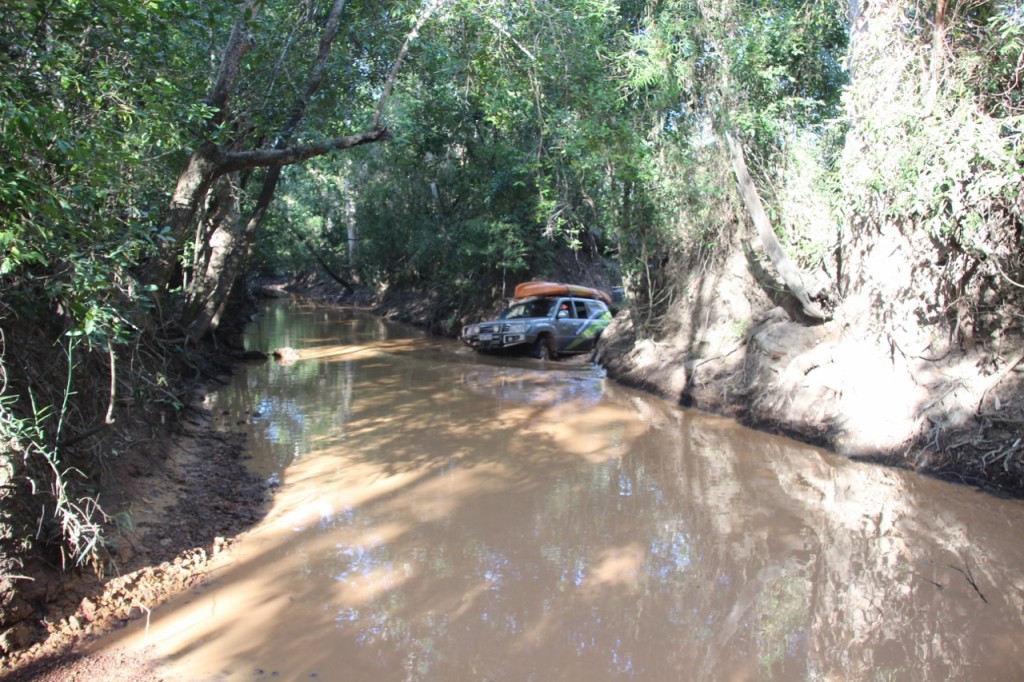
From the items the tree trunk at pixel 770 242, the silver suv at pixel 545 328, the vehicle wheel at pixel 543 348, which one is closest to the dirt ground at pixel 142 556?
the tree trunk at pixel 770 242

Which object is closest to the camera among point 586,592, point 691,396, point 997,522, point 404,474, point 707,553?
point 586,592

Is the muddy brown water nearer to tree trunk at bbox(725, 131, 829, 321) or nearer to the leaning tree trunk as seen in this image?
tree trunk at bbox(725, 131, 829, 321)

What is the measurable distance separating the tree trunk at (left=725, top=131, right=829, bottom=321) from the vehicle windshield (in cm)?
720

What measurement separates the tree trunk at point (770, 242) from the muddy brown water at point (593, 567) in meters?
2.18

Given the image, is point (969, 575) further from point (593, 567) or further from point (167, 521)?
point (167, 521)

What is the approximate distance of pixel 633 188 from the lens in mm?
14086

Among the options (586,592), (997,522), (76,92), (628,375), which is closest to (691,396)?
(628,375)

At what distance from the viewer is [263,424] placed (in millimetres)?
10383

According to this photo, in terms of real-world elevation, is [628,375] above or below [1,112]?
below

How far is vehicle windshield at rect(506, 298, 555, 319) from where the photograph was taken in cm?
1819

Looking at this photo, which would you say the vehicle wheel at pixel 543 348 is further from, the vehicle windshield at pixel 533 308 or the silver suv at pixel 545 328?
the vehicle windshield at pixel 533 308

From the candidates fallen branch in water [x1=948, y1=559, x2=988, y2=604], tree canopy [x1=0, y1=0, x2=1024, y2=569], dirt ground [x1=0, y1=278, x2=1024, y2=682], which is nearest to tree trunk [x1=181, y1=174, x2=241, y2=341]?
tree canopy [x1=0, y1=0, x2=1024, y2=569]

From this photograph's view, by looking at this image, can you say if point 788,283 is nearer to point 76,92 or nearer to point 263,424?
point 263,424

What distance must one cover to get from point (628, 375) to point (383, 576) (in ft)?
31.9
